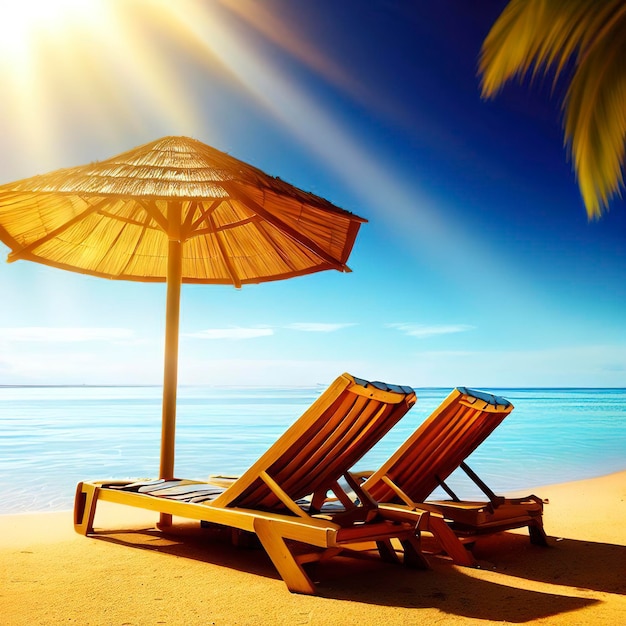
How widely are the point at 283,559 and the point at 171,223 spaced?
270cm

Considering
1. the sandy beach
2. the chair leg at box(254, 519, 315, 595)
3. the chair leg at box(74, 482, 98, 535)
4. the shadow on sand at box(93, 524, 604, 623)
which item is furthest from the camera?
the chair leg at box(74, 482, 98, 535)

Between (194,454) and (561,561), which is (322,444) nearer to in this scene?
(561,561)

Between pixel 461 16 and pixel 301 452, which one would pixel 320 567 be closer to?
pixel 301 452

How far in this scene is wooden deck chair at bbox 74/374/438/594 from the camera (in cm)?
304

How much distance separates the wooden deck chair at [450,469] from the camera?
380 centimetres

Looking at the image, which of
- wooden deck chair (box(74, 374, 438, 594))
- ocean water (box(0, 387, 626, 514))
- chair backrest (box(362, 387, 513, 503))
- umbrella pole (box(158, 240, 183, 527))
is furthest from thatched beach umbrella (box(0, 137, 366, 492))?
ocean water (box(0, 387, 626, 514))

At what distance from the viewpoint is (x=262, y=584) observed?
3.11 metres

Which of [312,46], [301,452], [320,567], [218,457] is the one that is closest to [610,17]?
[301,452]

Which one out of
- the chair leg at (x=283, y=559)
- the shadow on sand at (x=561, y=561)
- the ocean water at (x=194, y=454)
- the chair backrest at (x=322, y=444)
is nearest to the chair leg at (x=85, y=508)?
the chair backrest at (x=322, y=444)

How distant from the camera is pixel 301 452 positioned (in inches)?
128

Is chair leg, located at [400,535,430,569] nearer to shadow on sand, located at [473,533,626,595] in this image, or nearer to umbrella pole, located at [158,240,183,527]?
shadow on sand, located at [473,533,626,595]

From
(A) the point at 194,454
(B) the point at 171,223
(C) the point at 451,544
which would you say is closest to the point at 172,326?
(B) the point at 171,223

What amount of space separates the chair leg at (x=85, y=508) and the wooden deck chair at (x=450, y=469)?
71.1 inches

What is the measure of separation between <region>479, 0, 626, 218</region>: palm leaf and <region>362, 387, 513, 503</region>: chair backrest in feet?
7.86
